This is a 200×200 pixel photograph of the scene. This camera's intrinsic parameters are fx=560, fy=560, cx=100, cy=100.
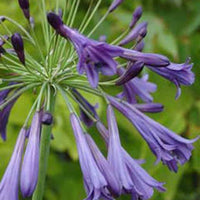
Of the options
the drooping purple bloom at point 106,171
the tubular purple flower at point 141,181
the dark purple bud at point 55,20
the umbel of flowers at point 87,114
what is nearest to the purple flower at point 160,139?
the umbel of flowers at point 87,114

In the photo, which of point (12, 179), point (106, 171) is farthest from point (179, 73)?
point (12, 179)

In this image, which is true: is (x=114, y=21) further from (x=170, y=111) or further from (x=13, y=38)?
(x=13, y=38)

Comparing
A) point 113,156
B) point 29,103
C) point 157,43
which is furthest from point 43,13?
point 157,43

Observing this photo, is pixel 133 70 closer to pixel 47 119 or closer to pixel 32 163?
pixel 47 119

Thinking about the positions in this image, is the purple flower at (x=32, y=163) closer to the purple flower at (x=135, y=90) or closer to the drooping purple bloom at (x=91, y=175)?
the drooping purple bloom at (x=91, y=175)

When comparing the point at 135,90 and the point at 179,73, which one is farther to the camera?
the point at 135,90

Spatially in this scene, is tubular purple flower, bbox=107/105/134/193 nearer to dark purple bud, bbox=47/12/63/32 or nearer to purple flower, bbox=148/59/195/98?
purple flower, bbox=148/59/195/98
